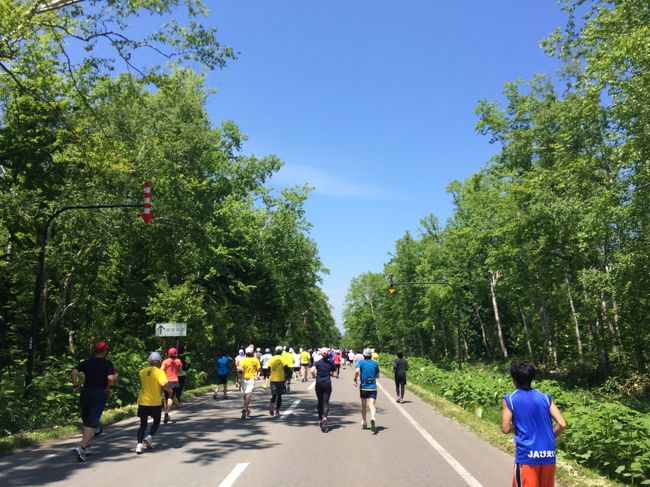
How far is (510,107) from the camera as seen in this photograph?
33.5 metres

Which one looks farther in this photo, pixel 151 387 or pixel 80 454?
pixel 151 387

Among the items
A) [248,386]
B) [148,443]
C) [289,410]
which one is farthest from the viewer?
[289,410]

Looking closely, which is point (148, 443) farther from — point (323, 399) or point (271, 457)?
point (323, 399)

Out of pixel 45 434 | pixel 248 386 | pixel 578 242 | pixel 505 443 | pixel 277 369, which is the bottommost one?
pixel 505 443

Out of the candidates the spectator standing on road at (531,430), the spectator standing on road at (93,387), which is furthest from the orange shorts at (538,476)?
the spectator standing on road at (93,387)

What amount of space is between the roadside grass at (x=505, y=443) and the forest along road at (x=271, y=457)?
29 cm

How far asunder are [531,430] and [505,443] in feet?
20.0

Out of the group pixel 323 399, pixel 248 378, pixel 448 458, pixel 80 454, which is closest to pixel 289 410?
pixel 248 378

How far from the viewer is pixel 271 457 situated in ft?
27.0

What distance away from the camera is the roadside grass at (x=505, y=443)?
6.80 meters

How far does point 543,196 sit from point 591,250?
349 cm

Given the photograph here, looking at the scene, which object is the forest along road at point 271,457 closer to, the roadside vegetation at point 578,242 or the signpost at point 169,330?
the roadside vegetation at point 578,242

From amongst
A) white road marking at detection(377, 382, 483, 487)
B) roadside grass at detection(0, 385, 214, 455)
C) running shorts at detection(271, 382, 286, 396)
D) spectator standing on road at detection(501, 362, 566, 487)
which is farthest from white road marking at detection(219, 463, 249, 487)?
running shorts at detection(271, 382, 286, 396)

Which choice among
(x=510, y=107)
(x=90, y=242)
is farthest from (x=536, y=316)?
(x=90, y=242)
